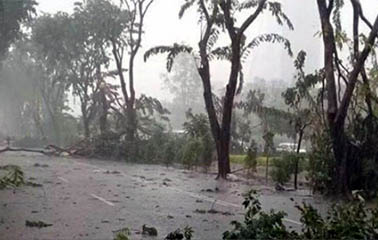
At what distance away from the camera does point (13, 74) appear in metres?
64.9

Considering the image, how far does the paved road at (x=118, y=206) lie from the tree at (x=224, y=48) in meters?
2.60

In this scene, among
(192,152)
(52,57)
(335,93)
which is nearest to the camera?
(335,93)

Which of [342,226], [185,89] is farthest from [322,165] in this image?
[185,89]

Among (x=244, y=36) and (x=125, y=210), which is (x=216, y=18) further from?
(x=125, y=210)

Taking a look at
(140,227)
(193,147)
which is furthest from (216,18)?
(140,227)

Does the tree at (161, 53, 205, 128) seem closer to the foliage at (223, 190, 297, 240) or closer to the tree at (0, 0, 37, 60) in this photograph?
the tree at (0, 0, 37, 60)

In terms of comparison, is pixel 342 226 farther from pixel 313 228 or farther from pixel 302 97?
pixel 302 97

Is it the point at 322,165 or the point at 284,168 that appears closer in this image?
the point at 322,165

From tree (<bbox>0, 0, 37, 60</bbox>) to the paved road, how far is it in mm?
11676

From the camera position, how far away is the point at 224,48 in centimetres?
2472

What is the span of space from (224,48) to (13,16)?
12594mm

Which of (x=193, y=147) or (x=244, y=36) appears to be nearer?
(x=244, y=36)

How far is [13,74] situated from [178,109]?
28376 millimetres

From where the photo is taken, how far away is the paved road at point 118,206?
993 cm
